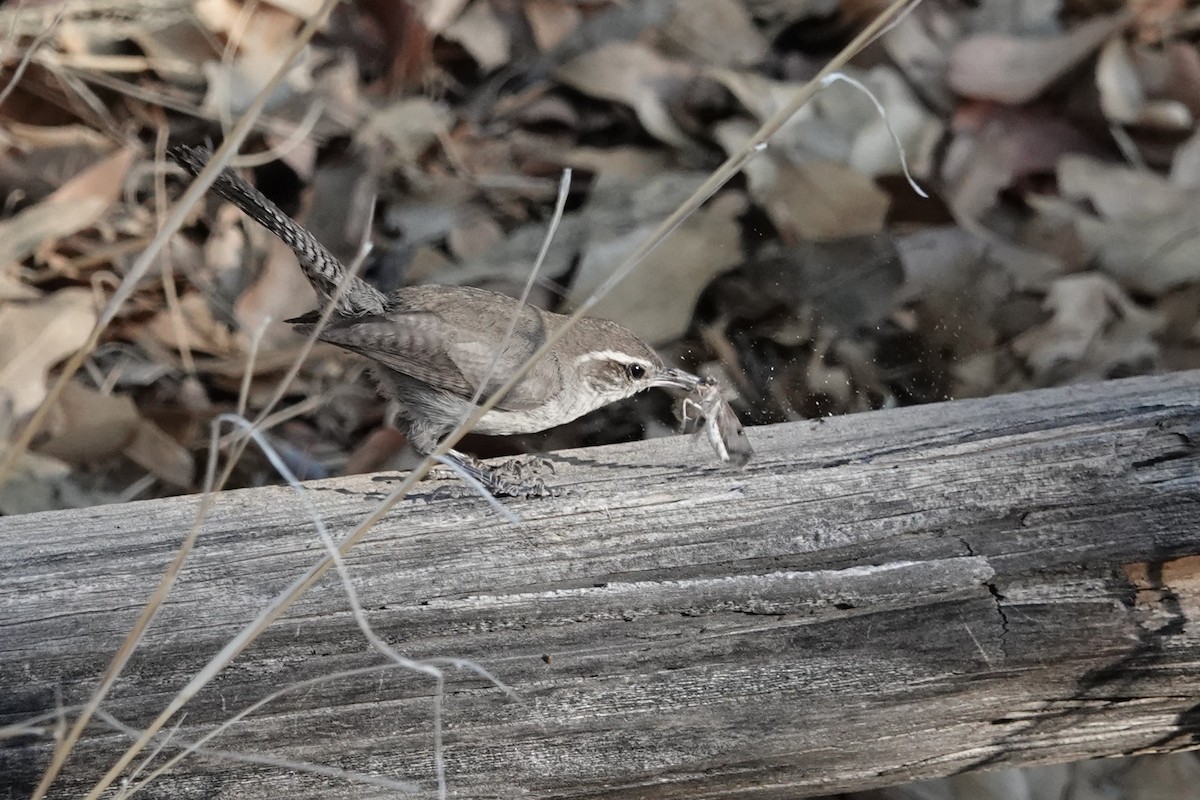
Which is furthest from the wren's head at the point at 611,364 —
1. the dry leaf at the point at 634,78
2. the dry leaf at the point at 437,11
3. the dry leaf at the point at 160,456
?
the dry leaf at the point at 437,11

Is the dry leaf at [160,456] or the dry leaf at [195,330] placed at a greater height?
the dry leaf at [195,330]

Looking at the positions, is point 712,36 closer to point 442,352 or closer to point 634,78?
point 634,78

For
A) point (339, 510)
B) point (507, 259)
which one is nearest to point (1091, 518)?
point (339, 510)

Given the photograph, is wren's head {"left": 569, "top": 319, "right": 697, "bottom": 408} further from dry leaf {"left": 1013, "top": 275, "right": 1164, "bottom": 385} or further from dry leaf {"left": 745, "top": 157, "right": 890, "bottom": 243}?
dry leaf {"left": 1013, "top": 275, "right": 1164, "bottom": 385}

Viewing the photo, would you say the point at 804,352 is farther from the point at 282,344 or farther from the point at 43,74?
the point at 43,74

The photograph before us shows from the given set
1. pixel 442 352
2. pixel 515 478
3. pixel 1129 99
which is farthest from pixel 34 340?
pixel 1129 99

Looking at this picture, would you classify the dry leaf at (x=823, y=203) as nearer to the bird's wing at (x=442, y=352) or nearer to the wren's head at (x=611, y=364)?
the wren's head at (x=611, y=364)
